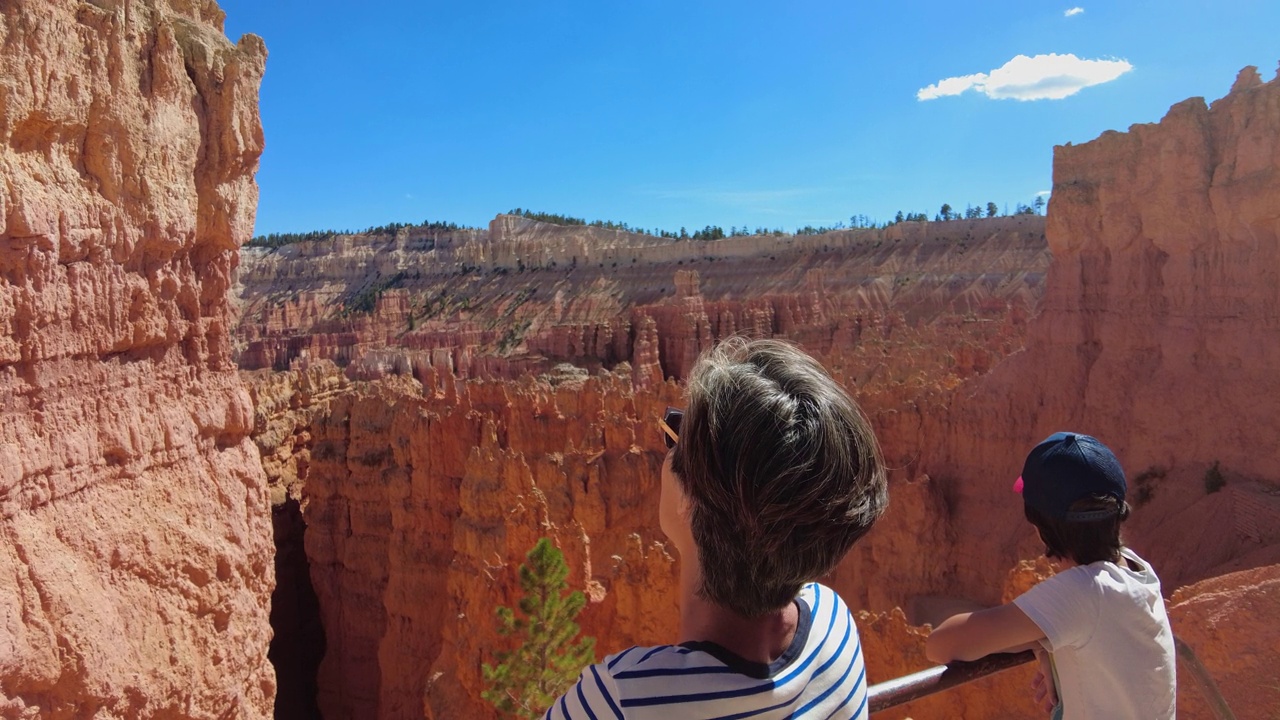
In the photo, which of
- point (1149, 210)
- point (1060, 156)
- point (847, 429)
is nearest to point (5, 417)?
point (847, 429)

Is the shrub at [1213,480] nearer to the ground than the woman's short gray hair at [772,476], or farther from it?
nearer to the ground

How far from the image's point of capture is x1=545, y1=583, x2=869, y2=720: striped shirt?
1.13 meters

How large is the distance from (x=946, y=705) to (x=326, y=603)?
426 inches

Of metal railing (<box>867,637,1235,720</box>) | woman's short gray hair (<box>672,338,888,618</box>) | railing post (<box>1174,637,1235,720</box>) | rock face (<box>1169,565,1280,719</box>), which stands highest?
woman's short gray hair (<box>672,338,888,618</box>)

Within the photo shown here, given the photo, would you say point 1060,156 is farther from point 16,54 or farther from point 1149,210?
point 16,54

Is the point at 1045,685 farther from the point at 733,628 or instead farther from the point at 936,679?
the point at 733,628

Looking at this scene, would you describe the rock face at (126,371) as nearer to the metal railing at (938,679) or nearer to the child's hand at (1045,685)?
the metal railing at (938,679)

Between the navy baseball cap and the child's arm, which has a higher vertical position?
the navy baseball cap

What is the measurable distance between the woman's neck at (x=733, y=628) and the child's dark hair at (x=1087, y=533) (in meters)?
0.77

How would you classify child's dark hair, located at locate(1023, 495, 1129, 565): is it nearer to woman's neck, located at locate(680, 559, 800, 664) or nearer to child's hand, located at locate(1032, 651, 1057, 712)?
child's hand, located at locate(1032, 651, 1057, 712)

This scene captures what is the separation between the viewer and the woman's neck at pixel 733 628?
126 centimetres

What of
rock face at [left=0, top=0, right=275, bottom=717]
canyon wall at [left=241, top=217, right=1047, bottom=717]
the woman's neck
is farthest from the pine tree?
the woman's neck

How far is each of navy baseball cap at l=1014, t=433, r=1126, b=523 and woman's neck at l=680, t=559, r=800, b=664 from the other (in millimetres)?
824

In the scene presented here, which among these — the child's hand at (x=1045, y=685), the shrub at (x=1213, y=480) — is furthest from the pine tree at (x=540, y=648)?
the shrub at (x=1213, y=480)
